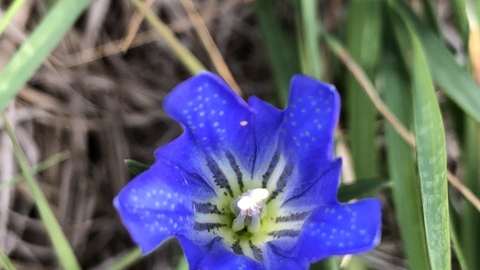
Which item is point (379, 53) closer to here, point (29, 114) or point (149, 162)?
point (149, 162)

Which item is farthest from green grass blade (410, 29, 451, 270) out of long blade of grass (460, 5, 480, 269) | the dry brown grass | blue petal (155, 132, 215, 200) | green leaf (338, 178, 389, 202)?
the dry brown grass

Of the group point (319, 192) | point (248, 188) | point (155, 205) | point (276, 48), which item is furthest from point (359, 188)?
point (276, 48)

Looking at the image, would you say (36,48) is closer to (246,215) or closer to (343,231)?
(246,215)

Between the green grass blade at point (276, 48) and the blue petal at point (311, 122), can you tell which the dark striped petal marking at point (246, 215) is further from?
the green grass blade at point (276, 48)

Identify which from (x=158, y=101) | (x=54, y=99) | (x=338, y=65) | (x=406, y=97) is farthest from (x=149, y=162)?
(x=406, y=97)

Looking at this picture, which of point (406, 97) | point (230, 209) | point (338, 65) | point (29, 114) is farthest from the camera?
point (29, 114)

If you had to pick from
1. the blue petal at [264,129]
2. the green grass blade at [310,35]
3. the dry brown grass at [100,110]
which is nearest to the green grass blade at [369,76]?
the green grass blade at [310,35]

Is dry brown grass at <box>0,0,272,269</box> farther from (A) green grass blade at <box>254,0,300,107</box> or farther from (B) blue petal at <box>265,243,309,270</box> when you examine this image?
(B) blue petal at <box>265,243,309,270</box>
